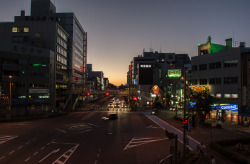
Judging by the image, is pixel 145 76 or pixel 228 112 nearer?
pixel 228 112

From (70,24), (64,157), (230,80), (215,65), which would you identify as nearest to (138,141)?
(64,157)

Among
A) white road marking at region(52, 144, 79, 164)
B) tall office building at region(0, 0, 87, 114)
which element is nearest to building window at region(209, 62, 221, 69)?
white road marking at region(52, 144, 79, 164)

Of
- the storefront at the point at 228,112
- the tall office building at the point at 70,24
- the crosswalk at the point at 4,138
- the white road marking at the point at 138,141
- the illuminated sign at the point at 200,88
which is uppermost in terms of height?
the tall office building at the point at 70,24

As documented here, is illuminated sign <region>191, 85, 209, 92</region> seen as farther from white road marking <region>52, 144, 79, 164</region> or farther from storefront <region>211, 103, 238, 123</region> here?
white road marking <region>52, 144, 79, 164</region>

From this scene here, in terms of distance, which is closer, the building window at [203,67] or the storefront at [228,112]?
the storefront at [228,112]

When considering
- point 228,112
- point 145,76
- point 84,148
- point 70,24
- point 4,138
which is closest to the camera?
point 84,148

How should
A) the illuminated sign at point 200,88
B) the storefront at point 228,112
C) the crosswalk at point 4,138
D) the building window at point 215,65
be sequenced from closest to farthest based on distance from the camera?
the crosswalk at point 4,138
the storefront at point 228,112
the building window at point 215,65
the illuminated sign at point 200,88

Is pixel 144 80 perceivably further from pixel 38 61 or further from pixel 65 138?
pixel 65 138

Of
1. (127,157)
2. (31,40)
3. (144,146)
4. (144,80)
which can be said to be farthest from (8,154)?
(144,80)

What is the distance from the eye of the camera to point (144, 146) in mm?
25875

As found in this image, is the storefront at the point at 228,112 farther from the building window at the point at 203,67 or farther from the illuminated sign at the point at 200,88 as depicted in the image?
the building window at the point at 203,67

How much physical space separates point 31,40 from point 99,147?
6960cm

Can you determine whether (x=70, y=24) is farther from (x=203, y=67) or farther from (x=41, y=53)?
(x=203, y=67)

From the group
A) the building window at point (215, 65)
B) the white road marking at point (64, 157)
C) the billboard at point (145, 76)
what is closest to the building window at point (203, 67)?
the building window at point (215, 65)
